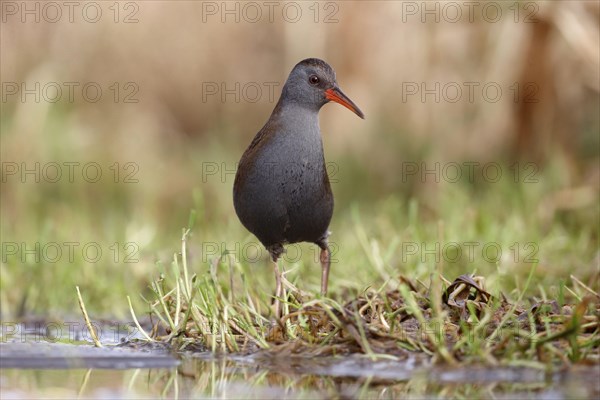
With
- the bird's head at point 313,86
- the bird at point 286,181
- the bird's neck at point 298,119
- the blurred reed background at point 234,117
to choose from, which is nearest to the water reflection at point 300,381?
the bird at point 286,181

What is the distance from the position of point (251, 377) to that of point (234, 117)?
8942 mm

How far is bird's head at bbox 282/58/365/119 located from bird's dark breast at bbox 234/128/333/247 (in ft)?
1.14

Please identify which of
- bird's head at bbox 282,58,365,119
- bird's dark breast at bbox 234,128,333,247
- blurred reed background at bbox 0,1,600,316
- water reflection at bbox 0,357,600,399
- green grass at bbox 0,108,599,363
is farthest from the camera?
blurred reed background at bbox 0,1,600,316

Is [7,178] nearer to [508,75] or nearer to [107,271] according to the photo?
[107,271]

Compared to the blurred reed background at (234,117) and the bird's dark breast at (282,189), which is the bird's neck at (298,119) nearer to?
the bird's dark breast at (282,189)

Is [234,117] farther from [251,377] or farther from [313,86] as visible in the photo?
[251,377]

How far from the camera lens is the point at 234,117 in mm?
12664

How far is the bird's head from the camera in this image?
17.5 feet

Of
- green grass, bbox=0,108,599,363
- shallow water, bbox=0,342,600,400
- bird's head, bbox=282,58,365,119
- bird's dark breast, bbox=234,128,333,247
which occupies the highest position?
bird's head, bbox=282,58,365,119

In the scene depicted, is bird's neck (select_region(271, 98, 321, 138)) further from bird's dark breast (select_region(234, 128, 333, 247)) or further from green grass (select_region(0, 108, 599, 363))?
green grass (select_region(0, 108, 599, 363))

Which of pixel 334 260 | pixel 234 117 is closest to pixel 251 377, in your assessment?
pixel 334 260

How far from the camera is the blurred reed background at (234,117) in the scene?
7996mm

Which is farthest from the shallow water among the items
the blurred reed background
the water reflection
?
the blurred reed background

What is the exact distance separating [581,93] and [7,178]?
470cm
